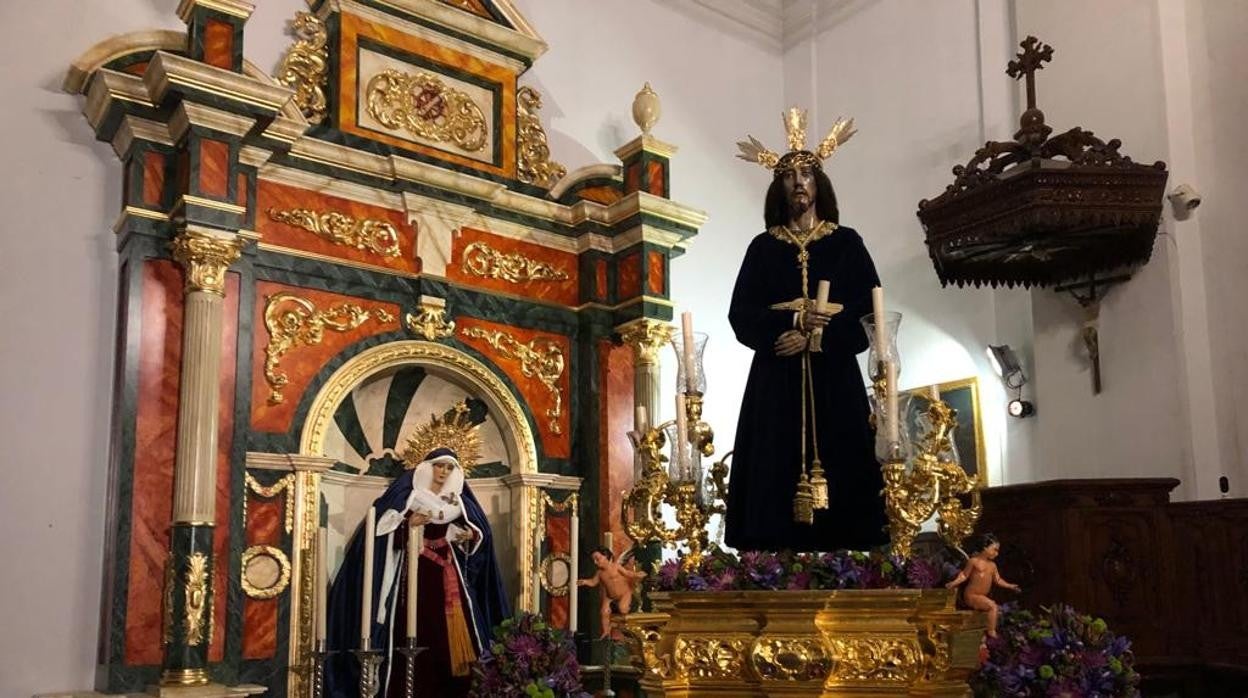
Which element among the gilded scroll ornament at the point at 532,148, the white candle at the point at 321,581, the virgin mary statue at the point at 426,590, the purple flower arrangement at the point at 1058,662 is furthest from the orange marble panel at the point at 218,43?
the purple flower arrangement at the point at 1058,662

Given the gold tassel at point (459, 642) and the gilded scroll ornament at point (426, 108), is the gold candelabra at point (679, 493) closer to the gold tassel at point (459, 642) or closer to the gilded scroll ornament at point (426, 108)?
the gold tassel at point (459, 642)

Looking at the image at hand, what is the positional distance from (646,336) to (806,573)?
14.5ft

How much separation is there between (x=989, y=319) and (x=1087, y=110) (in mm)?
1577

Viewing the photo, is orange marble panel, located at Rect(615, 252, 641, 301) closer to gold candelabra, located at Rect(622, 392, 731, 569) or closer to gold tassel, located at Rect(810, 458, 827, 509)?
gold candelabra, located at Rect(622, 392, 731, 569)

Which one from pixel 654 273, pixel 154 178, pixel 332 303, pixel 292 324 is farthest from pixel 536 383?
pixel 154 178

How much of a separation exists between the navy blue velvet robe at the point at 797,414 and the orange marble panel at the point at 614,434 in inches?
135

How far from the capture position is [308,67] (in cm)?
721

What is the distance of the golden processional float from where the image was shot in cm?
324

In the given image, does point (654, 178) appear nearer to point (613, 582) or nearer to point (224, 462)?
point (613, 582)

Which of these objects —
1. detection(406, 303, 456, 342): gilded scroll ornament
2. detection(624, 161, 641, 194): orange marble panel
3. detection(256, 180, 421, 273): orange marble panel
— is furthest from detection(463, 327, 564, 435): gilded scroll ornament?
detection(624, 161, 641, 194): orange marble panel

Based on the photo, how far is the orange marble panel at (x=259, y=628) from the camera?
619cm

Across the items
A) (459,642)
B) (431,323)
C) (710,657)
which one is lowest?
(459,642)

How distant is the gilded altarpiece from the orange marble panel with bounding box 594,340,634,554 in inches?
0.7

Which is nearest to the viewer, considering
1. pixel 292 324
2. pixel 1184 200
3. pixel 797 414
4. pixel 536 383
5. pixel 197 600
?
pixel 797 414
